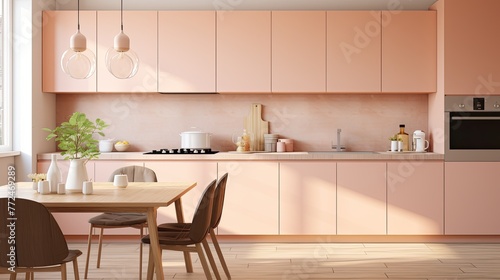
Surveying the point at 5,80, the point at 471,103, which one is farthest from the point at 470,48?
the point at 5,80

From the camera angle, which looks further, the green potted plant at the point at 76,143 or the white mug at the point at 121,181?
the white mug at the point at 121,181

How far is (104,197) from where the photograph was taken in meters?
3.77

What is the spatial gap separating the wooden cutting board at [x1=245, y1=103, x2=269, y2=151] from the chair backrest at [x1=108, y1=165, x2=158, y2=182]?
1.72 m

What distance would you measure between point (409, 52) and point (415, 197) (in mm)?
1330

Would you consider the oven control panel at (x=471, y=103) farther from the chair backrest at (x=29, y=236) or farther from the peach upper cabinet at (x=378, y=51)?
the chair backrest at (x=29, y=236)

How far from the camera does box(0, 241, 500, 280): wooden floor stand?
4715mm

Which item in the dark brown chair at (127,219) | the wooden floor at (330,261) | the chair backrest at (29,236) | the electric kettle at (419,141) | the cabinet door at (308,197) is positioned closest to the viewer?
the chair backrest at (29,236)

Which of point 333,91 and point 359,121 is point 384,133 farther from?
point 333,91

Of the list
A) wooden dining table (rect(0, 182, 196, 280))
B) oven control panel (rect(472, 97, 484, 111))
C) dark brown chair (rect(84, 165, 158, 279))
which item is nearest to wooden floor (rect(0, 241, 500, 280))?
dark brown chair (rect(84, 165, 158, 279))

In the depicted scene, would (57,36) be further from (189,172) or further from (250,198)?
(250,198)

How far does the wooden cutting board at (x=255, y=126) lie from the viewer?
648 centimetres

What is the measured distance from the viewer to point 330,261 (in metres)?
5.17

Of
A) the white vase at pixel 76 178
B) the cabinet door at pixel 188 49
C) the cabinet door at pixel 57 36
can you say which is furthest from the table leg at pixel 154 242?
the cabinet door at pixel 57 36

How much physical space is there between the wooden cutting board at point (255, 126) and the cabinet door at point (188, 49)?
56cm
